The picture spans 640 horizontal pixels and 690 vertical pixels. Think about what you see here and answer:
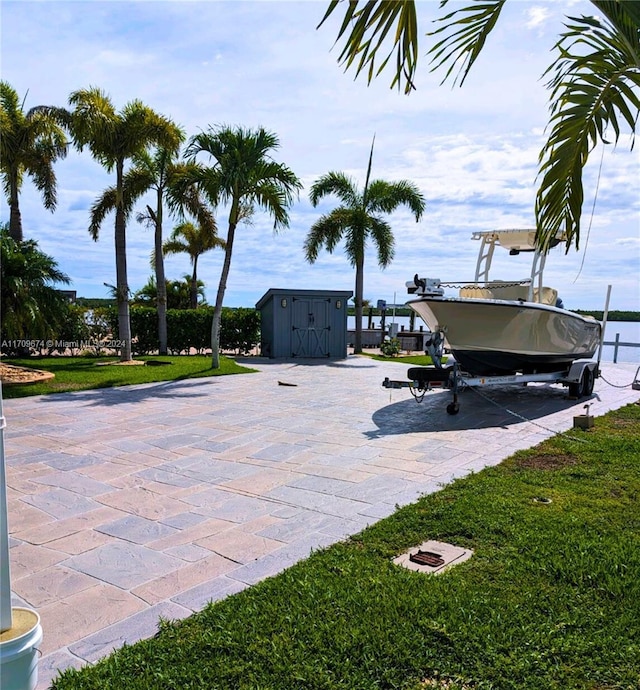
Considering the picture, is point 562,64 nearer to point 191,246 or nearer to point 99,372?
point 99,372

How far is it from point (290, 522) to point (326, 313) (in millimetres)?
15094

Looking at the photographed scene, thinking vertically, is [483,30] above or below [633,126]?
above

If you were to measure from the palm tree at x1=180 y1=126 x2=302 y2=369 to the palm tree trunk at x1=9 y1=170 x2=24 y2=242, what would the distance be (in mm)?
5312

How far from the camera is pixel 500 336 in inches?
358

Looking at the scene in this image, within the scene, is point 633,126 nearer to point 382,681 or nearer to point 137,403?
point 382,681

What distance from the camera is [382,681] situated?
7.36 feet

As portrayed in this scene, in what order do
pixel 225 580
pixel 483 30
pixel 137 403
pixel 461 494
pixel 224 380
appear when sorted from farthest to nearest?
pixel 224 380 → pixel 137 403 → pixel 461 494 → pixel 483 30 → pixel 225 580

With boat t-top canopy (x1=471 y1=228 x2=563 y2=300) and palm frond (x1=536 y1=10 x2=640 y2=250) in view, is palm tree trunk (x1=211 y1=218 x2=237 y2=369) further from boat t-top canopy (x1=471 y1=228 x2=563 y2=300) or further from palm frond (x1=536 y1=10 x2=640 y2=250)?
palm frond (x1=536 y1=10 x2=640 y2=250)

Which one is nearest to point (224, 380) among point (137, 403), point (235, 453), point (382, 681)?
point (137, 403)

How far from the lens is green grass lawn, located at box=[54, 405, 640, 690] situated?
7.43ft

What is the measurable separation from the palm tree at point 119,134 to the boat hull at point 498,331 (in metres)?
8.96

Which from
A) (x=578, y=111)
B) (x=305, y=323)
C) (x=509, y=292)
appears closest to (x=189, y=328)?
(x=305, y=323)

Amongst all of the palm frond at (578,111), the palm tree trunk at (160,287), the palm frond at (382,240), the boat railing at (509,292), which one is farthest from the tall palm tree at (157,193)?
the palm frond at (578,111)

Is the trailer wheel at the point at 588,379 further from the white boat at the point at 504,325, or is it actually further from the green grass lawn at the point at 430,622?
the green grass lawn at the point at 430,622
